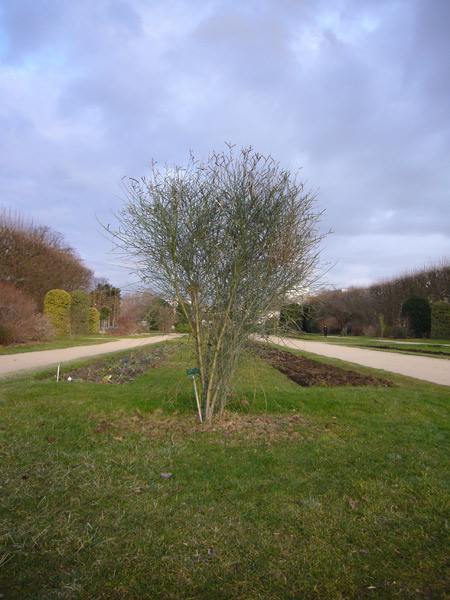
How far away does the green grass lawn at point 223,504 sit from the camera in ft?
7.00

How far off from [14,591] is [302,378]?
744 centimetres

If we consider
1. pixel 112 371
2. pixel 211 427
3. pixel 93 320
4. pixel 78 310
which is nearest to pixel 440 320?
pixel 112 371

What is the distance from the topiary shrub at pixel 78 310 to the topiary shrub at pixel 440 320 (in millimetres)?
22649

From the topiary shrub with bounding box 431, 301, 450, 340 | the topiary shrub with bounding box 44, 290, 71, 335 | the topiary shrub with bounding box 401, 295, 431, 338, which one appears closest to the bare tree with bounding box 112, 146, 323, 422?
the topiary shrub with bounding box 44, 290, 71, 335

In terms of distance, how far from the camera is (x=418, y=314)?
2739 centimetres

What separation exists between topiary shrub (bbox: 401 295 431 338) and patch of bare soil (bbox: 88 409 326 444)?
24.7 meters

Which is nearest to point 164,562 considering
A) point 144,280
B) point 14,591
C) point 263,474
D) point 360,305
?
point 14,591

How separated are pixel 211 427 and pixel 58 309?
22.0m

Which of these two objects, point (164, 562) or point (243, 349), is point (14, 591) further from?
point (243, 349)

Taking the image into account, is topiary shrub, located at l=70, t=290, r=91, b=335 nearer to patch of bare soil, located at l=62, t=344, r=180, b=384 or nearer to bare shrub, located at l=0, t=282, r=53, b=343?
bare shrub, located at l=0, t=282, r=53, b=343

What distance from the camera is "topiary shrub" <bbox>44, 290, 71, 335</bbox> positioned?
24.4m

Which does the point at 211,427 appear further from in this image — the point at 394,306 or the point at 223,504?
the point at 394,306

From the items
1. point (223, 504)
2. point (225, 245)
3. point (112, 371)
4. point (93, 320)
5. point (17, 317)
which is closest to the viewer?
point (223, 504)

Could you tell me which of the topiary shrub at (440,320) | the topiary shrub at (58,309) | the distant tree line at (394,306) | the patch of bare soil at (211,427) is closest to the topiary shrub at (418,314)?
the distant tree line at (394,306)
